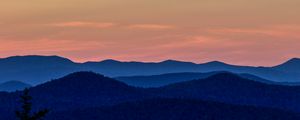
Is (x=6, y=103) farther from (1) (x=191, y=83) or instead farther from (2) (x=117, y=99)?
(1) (x=191, y=83)

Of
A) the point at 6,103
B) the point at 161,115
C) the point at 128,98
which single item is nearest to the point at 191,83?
the point at 128,98

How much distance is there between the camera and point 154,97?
96125 mm

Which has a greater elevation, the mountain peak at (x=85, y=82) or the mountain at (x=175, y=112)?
the mountain peak at (x=85, y=82)

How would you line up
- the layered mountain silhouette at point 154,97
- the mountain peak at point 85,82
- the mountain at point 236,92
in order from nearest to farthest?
the layered mountain silhouette at point 154,97, the mountain peak at point 85,82, the mountain at point 236,92

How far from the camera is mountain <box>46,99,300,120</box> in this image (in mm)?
82188

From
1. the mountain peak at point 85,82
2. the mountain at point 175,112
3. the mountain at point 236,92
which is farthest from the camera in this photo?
the mountain at point 236,92

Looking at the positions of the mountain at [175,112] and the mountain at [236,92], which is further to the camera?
the mountain at [236,92]

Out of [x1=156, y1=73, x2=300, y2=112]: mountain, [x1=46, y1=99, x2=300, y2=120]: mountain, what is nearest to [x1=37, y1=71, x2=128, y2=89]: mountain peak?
[x1=156, y1=73, x2=300, y2=112]: mountain

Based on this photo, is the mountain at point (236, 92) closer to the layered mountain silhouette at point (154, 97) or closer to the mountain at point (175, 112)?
the layered mountain silhouette at point (154, 97)

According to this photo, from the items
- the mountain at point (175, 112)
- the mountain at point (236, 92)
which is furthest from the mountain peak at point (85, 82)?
the mountain at point (175, 112)

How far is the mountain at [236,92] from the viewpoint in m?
120

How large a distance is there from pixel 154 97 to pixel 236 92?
31039 millimetres

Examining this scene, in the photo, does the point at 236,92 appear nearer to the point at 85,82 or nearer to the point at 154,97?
the point at 85,82

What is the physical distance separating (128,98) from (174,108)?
21.7 meters
